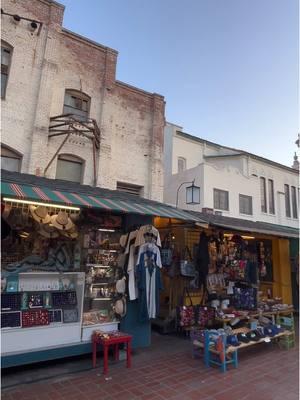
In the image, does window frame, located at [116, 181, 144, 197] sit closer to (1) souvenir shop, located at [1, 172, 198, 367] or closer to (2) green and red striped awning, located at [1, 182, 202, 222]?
(1) souvenir shop, located at [1, 172, 198, 367]

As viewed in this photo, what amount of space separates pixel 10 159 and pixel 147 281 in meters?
7.16

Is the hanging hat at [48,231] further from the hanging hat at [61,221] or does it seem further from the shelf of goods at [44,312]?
the shelf of goods at [44,312]

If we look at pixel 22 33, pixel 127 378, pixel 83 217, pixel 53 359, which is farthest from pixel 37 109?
pixel 127 378

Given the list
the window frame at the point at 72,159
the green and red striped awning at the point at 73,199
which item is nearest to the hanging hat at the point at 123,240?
the green and red striped awning at the point at 73,199

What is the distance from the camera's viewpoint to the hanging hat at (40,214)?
17.5 feet

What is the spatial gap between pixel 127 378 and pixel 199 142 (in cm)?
1992

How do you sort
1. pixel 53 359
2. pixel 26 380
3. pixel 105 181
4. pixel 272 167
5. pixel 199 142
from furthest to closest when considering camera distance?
1. pixel 272 167
2. pixel 199 142
3. pixel 105 181
4. pixel 53 359
5. pixel 26 380

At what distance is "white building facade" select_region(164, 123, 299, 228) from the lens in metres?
18.8

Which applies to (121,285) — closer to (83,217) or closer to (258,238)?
(83,217)

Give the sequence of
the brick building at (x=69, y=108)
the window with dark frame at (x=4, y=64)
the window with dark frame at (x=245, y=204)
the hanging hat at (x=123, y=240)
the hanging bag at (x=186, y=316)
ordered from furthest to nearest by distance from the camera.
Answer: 1. the window with dark frame at (x=245, y=204)
2. the brick building at (x=69, y=108)
3. the window with dark frame at (x=4, y=64)
4. the hanging bag at (x=186, y=316)
5. the hanging hat at (x=123, y=240)

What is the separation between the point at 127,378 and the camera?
4.72 m

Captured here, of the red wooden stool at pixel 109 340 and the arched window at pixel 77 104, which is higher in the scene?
the arched window at pixel 77 104

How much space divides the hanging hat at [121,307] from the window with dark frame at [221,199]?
13.8 m

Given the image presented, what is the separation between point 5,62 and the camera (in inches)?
409
